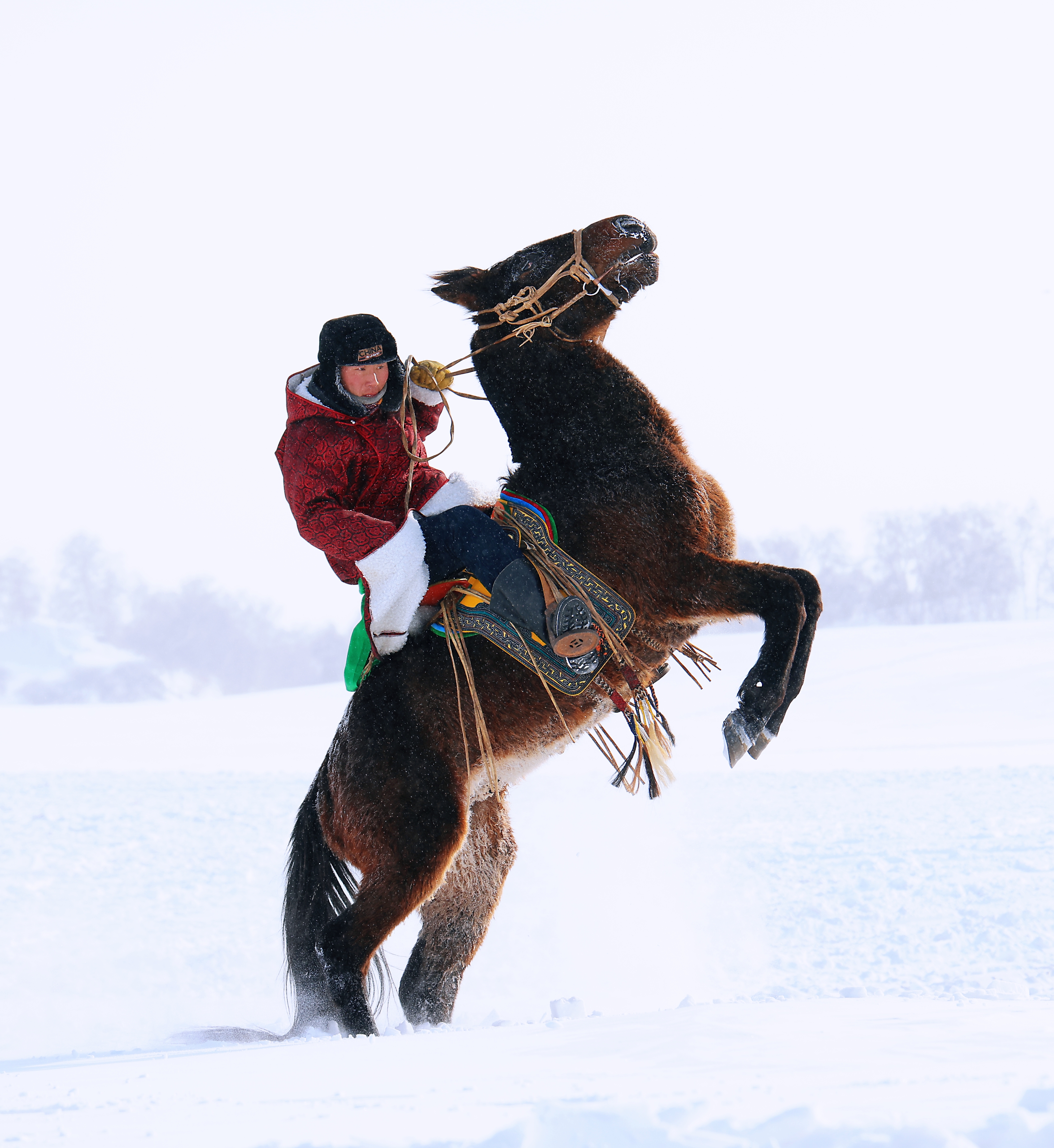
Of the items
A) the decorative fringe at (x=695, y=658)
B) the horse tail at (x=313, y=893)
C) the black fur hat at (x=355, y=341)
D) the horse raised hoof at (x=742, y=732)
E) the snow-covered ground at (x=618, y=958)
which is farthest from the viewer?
the horse tail at (x=313, y=893)

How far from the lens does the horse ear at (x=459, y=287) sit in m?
3.26

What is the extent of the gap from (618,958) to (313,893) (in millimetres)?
1650

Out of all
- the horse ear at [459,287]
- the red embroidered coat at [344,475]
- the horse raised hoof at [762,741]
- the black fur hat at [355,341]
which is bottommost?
the horse raised hoof at [762,741]

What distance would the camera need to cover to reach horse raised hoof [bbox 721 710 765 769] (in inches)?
110

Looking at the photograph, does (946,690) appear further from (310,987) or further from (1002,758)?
(310,987)

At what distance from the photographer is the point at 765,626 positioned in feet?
9.55

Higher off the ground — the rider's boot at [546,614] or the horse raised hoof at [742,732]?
the rider's boot at [546,614]

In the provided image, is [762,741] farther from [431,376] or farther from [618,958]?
[618,958]

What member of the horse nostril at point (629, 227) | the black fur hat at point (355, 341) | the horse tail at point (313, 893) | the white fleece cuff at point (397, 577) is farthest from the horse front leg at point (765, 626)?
the horse tail at point (313, 893)

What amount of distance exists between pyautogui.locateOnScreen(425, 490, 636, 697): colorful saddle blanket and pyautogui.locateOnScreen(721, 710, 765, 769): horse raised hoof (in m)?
0.43

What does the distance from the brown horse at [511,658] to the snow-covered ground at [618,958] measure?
523 millimetres

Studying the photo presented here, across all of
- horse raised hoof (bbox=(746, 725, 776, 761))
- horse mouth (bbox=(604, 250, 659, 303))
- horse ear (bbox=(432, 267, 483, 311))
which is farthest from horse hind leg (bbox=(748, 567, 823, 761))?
horse ear (bbox=(432, 267, 483, 311))

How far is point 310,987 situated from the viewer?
10.4 ft

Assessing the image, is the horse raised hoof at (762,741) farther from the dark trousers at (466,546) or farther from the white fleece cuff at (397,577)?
the white fleece cuff at (397,577)
